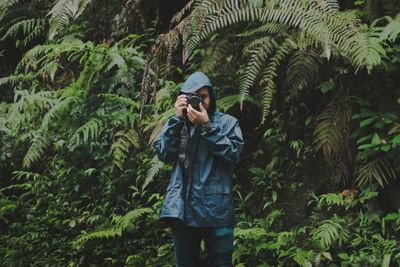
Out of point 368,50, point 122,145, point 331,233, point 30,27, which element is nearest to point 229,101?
point 122,145

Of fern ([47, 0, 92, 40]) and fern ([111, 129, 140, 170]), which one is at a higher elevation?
fern ([47, 0, 92, 40])

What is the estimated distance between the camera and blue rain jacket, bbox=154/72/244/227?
131 inches

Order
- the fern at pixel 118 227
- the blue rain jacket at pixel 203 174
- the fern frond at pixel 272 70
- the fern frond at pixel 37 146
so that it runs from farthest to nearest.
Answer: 1. the fern frond at pixel 37 146
2. the fern at pixel 118 227
3. the fern frond at pixel 272 70
4. the blue rain jacket at pixel 203 174

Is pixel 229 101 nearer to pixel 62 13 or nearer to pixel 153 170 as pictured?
pixel 153 170

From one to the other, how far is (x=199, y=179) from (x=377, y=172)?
170 centimetres

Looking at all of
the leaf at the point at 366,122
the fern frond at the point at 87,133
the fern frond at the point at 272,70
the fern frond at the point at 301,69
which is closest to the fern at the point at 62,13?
→ the fern frond at the point at 87,133

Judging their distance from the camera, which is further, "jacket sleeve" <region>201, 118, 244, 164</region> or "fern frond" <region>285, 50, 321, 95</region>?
"fern frond" <region>285, 50, 321, 95</region>

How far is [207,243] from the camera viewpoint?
11.3 feet

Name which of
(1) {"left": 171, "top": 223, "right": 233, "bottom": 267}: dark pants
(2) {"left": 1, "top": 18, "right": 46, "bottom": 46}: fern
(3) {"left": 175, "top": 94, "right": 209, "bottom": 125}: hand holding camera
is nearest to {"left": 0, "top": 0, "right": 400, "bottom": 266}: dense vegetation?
(2) {"left": 1, "top": 18, "right": 46, "bottom": 46}: fern

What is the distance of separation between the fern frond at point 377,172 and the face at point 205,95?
1564 mm

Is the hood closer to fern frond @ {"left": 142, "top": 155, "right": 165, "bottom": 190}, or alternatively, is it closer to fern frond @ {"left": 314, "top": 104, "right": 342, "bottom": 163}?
fern frond @ {"left": 314, "top": 104, "right": 342, "bottom": 163}

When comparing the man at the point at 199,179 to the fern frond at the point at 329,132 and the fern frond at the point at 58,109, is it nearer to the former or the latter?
the fern frond at the point at 329,132

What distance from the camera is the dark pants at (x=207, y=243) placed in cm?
338

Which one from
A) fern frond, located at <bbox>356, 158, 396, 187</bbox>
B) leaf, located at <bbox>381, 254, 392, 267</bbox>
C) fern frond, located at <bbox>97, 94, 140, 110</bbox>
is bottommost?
leaf, located at <bbox>381, 254, 392, 267</bbox>
